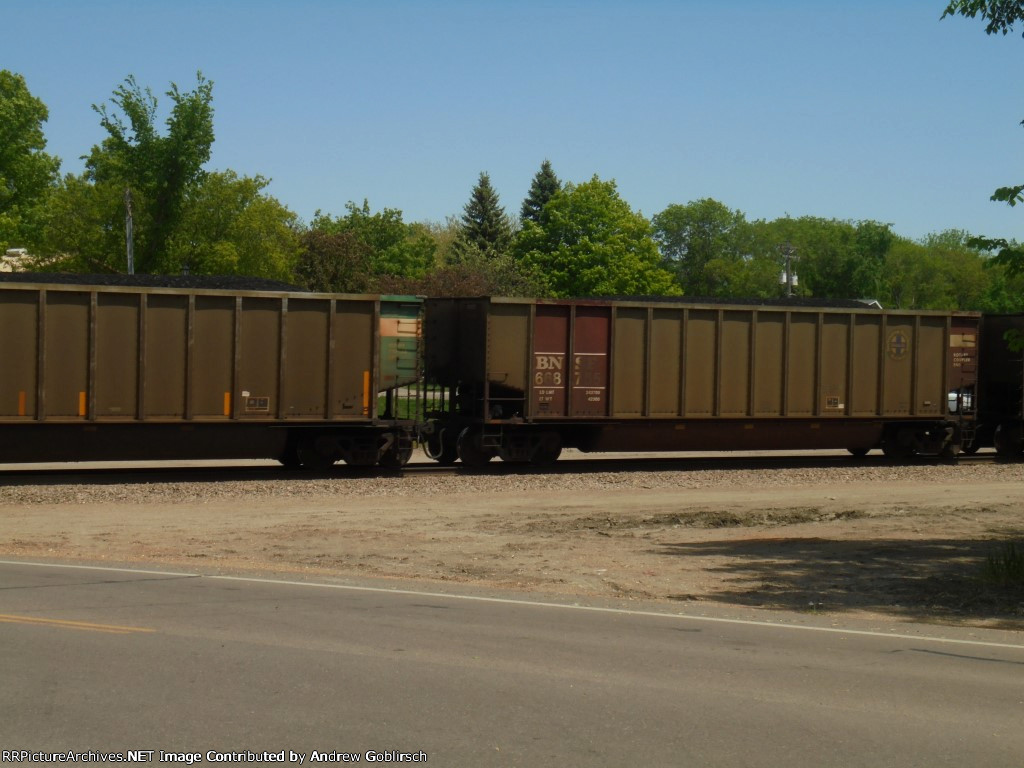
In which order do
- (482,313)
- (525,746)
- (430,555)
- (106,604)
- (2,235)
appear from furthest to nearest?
(2,235), (482,313), (430,555), (106,604), (525,746)

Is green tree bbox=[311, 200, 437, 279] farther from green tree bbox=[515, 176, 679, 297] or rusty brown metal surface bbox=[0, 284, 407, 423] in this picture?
rusty brown metal surface bbox=[0, 284, 407, 423]

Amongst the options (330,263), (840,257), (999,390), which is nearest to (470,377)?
(999,390)

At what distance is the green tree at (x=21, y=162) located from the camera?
58469 mm

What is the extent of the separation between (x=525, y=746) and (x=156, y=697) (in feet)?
7.55

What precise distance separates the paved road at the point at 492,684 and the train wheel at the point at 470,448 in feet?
46.2

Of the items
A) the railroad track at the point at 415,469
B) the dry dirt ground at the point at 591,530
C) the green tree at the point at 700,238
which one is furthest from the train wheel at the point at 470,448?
the green tree at the point at 700,238

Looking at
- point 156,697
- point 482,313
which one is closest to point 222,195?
point 482,313

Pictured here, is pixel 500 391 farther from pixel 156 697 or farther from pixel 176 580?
pixel 156 697

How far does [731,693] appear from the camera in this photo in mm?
7477

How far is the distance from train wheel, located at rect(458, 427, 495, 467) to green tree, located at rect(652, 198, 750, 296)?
119 meters

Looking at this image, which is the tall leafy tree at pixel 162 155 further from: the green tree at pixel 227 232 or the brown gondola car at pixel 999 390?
the brown gondola car at pixel 999 390

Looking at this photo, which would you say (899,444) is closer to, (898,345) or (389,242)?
(898,345)

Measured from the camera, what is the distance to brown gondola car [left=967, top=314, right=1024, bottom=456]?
2967cm

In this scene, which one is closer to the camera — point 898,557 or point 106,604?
point 106,604
